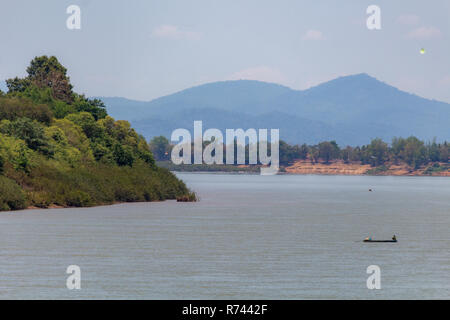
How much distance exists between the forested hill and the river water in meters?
3.19

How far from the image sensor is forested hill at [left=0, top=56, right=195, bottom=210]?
2667 inches

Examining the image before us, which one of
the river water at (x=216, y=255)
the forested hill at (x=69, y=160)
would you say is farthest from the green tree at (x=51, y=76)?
the river water at (x=216, y=255)

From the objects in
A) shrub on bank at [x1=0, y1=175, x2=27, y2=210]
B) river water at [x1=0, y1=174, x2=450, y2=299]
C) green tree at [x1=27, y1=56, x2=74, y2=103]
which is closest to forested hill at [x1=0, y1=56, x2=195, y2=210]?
shrub on bank at [x1=0, y1=175, x2=27, y2=210]

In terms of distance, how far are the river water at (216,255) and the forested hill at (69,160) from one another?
3.19 meters

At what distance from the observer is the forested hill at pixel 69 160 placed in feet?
222

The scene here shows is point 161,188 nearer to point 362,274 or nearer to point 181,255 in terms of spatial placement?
point 181,255

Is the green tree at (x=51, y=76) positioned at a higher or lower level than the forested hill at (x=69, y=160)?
higher

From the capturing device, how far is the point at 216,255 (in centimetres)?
→ 4119

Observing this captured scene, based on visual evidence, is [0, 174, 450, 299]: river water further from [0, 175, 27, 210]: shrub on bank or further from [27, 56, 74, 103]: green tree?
[27, 56, 74, 103]: green tree

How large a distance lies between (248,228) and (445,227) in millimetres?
14550

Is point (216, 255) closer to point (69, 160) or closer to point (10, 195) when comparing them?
point (10, 195)

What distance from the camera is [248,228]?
5684cm

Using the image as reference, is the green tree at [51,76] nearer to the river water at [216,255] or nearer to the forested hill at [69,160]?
the forested hill at [69,160]
